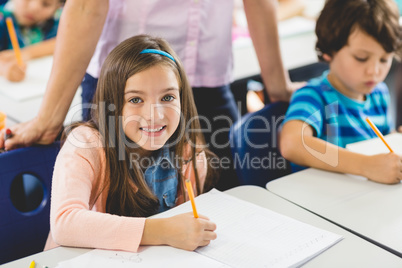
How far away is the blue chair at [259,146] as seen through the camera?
1437 millimetres

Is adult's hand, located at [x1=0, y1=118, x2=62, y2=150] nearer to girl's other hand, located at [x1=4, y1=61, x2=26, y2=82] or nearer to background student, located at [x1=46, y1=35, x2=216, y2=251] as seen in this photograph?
Result: background student, located at [x1=46, y1=35, x2=216, y2=251]

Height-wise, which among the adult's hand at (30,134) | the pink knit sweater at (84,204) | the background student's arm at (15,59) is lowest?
the pink knit sweater at (84,204)

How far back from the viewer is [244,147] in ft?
4.66

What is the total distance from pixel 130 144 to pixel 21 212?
1.14 feet

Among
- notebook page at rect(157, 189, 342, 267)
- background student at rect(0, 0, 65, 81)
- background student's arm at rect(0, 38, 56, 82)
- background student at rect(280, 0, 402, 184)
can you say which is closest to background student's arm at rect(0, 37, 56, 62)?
background student's arm at rect(0, 38, 56, 82)

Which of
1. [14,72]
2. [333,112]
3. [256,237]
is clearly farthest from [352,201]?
[14,72]

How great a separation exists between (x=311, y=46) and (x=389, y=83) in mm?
1123

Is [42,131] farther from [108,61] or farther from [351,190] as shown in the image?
[351,190]

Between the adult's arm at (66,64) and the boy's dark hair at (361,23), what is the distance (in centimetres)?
86

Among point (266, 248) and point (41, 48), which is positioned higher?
point (41, 48)

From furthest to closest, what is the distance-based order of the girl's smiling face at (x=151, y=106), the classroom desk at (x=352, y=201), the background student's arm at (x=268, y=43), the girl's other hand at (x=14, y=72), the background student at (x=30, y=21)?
the background student at (x=30, y=21) → the girl's other hand at (x=14, y=72) → the background student's arm at (x=268, y=43) → the girl's smiling face at (x=151, y=106) → the classroom desk at (x=352, y=201)

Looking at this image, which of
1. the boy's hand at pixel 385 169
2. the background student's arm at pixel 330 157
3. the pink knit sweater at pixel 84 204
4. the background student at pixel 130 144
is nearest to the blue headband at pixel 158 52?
the background student at pixel 130 144

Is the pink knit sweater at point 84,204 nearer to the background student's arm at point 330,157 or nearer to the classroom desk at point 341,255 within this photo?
the classroom desk at point 341,255

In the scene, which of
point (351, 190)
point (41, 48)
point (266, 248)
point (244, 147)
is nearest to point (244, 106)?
point (41, 48)
